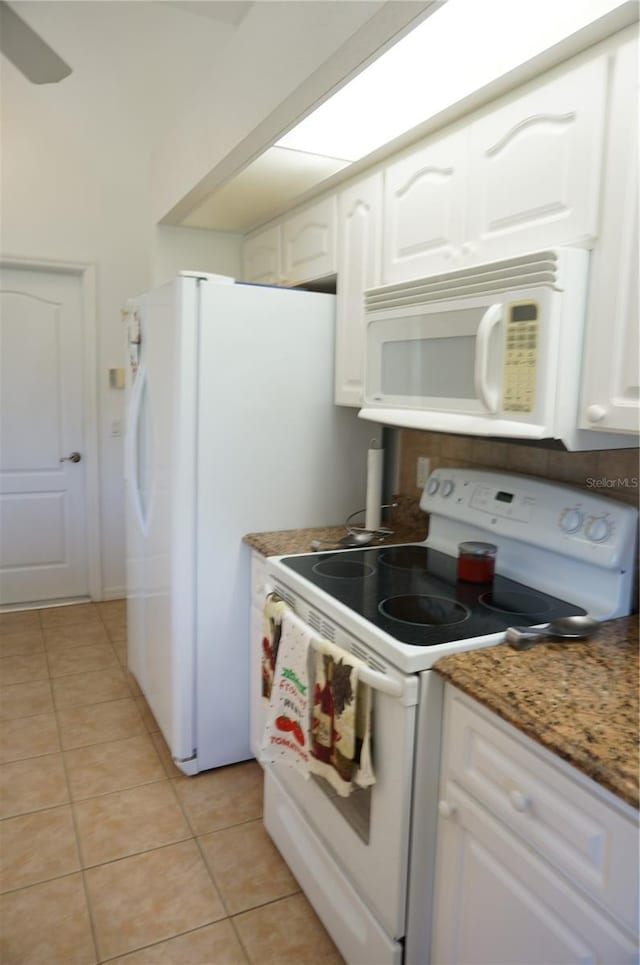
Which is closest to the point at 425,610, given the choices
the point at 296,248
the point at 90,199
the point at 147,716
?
the point at 296,248

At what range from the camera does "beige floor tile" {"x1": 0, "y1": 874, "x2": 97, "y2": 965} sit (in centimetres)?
158

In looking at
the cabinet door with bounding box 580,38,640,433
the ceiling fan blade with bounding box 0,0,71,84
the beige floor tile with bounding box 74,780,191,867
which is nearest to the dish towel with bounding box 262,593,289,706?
the beige floor tile with bounding box 74,780,191,867

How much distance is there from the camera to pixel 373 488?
7.45 ft

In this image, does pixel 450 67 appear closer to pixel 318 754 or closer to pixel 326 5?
pixel 326 5

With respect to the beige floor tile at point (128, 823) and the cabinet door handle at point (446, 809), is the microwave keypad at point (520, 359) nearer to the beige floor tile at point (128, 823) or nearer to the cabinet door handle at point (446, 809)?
the cabinet door handle at point (446, 809)

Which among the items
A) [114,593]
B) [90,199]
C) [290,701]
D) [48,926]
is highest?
[90,199]

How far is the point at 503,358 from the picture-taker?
1393 millimetres

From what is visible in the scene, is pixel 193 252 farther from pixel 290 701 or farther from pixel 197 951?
pixel 197 951

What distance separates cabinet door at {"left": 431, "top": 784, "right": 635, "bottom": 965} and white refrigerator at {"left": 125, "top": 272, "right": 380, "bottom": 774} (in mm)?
1168

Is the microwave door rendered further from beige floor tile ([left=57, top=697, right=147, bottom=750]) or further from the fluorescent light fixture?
beige floor tile ([left=57, top=697, right=147, bottom=750])

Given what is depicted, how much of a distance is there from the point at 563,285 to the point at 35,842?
2.14m

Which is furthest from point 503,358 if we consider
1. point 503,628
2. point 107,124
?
point 107,124

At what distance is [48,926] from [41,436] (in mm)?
2769

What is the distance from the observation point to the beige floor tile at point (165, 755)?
2.33 m
